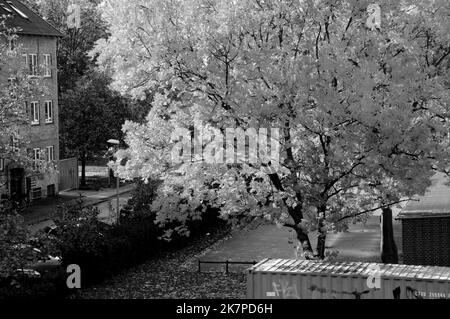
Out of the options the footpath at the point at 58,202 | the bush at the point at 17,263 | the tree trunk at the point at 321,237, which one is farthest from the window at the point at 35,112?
the tree trunk at the point at 321,237

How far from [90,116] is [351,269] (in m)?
36.6

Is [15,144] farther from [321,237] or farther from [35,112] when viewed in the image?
[35,112]

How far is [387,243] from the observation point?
29.6 metres

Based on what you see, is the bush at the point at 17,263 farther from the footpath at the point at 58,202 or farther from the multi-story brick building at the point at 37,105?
the multi-story brick building at the point at 37,105

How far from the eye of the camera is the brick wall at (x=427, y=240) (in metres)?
28.4

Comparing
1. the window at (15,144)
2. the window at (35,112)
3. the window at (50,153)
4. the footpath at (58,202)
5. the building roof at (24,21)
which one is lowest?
the footpath at (58,202)

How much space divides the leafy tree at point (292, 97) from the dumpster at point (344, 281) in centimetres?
225

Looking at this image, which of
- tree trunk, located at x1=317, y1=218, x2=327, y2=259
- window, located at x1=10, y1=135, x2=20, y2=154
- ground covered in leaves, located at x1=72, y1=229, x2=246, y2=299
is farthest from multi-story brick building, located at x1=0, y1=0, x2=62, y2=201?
tree trunk, located at x1=317, y1=218, x2=327, y2=259

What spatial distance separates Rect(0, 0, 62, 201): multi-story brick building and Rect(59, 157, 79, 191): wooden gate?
1.66m

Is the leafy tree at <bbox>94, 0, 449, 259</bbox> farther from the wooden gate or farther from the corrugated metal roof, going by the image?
the wooden gate

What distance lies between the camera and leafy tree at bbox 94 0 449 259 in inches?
774

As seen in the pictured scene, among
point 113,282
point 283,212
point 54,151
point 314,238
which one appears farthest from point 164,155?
point 54,151

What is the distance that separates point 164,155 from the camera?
72.0ft
